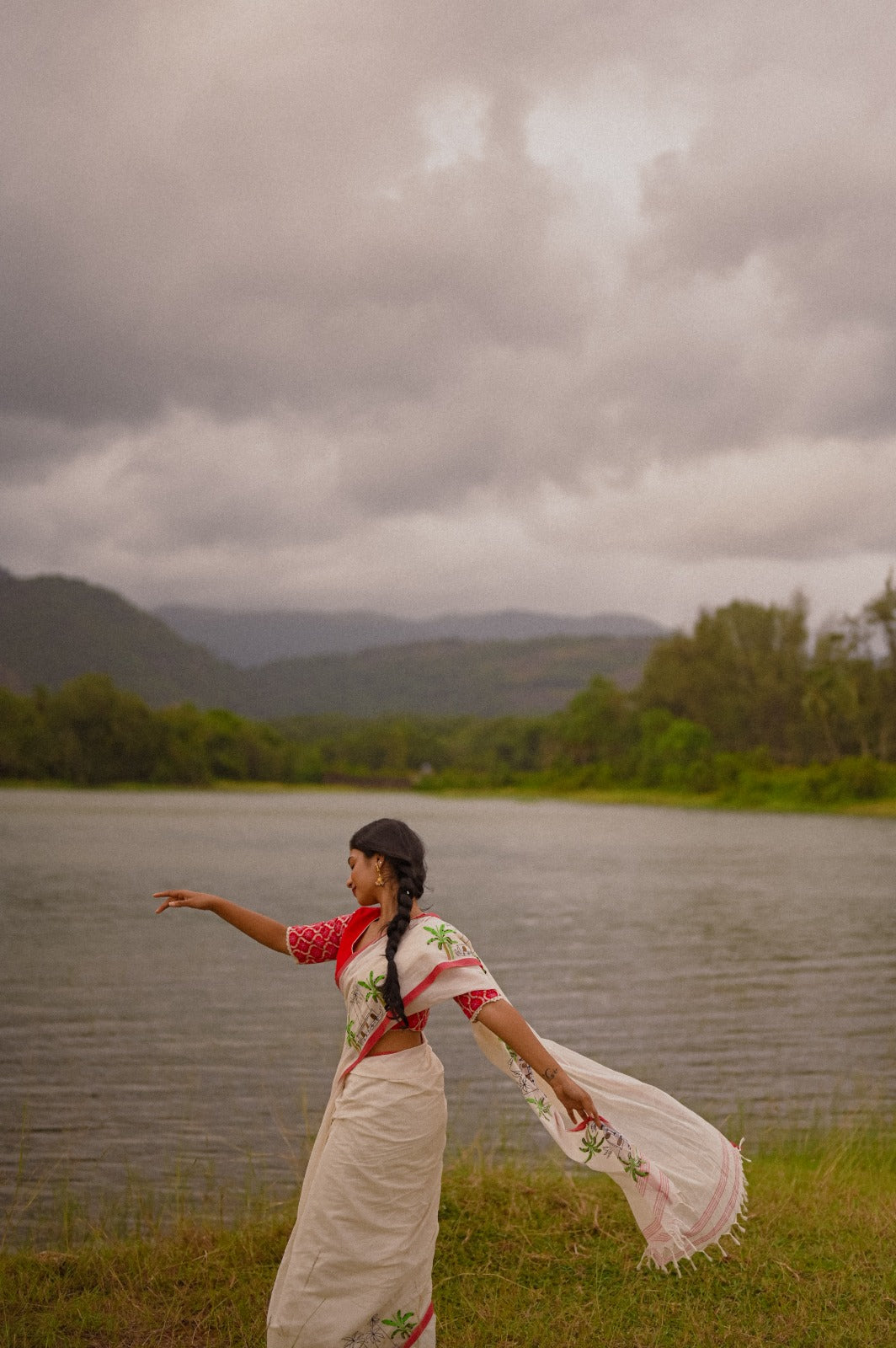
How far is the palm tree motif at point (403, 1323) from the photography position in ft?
14.9

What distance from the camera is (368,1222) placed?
445 cm

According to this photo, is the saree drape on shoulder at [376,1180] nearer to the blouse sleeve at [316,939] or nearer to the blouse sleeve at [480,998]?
the blouse sleeve at [480,998]

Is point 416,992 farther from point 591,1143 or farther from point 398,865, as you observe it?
point 591,1143

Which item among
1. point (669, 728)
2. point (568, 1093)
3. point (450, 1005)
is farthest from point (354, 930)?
point (669, 728)

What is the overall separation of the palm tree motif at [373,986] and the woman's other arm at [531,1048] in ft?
1.26

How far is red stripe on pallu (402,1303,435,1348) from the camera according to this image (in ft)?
15.0

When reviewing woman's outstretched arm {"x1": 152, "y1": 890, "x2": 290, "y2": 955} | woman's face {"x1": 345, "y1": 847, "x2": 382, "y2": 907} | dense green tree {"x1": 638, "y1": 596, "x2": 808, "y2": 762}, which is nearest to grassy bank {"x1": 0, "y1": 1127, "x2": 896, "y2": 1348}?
woman's outstretched arm {"x1": 152, "y1": 890, "x2": 290, "y2": 955}

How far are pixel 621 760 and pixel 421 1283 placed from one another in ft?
402

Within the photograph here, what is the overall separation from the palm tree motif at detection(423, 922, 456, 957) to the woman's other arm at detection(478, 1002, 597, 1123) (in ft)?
0.82

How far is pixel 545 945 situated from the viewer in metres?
25.2

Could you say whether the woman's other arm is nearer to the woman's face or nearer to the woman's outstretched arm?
the woman's face

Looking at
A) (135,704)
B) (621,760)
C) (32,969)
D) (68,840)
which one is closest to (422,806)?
(621,760)

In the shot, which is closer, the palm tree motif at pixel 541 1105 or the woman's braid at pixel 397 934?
the woman's braid at pixel 397 934

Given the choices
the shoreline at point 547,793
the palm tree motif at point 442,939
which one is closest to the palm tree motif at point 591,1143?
the palm tree motif at point 442,939
